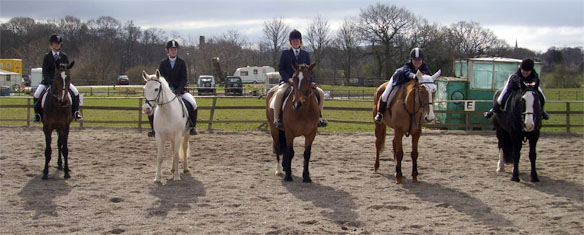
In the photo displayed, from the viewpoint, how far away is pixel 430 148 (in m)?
12.0

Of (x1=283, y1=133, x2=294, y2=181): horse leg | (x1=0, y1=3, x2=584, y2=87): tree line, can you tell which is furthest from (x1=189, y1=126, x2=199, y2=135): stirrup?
(x1=0, y1=3, x2=584, y2=87): tree line

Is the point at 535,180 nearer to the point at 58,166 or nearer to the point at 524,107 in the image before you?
the point at 524,107

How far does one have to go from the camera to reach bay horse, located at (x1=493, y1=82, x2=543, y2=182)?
784 centimetres

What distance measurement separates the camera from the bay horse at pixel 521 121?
25.7ft

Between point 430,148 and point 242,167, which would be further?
point 430,148

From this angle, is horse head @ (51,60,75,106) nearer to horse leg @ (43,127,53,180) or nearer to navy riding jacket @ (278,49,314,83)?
horse leg @ (43,127,53,180)

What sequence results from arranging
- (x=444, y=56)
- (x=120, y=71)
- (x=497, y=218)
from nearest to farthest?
(x=497, y=218) → (x=444, y=56) → (x=120, y=71)

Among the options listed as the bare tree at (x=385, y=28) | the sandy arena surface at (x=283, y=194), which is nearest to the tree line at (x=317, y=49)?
the bare tree at (x=385, y=28)

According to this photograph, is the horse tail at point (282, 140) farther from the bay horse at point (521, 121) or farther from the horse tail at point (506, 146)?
the horse tail at point (506, 146)

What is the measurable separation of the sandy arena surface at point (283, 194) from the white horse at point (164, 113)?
0.63 metres

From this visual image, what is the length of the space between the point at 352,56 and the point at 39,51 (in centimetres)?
3665

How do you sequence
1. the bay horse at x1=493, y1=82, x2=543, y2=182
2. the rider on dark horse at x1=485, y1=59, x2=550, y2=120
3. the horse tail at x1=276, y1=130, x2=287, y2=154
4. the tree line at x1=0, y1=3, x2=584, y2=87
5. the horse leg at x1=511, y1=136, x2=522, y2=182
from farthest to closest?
the tree line at x1=0, y1=3, x2=584, y2=87
the horse tail at x1=276, y1=130, x2=287, y2=154
the horse leg at x1=511, y1=136, x2=522, y2=182
the rider on dark horse at x1=485, y1=59, x2=550, y2=120
the bay horse at x1=493, y1=82, x2=543, y2=182

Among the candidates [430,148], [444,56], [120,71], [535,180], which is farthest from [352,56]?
[535,180]

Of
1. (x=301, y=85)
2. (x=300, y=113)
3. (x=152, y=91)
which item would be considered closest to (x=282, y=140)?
(x=300, y=113)
